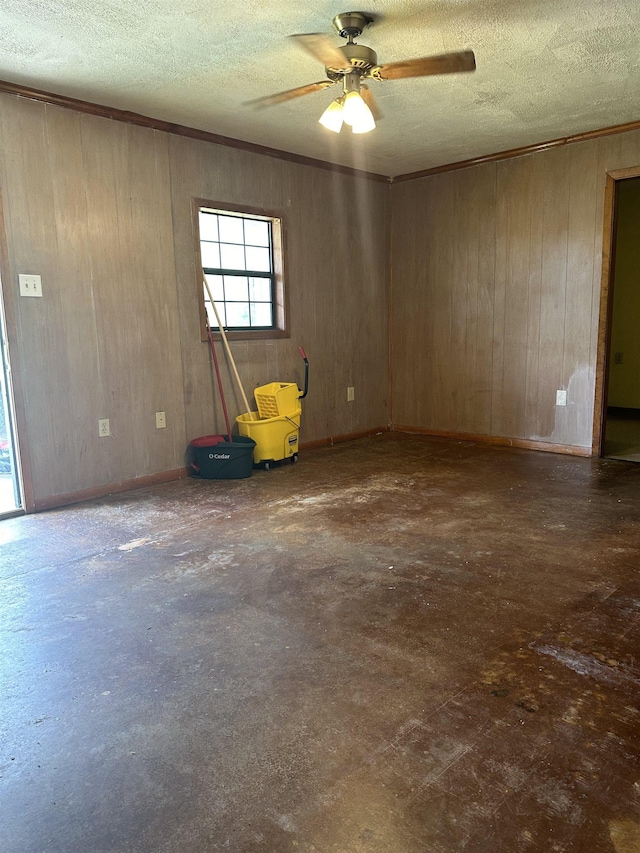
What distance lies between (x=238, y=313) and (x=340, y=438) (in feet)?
5.45

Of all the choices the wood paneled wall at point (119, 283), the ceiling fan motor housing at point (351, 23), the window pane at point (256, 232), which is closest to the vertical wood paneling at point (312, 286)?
the wood paneled wall at point (119, 283)

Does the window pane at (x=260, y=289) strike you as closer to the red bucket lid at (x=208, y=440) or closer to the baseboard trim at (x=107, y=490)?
the red bucket lid at (x=208, y=440)

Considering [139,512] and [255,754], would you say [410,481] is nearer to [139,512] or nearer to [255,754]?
[139,512]

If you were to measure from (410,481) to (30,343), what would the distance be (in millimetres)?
2676

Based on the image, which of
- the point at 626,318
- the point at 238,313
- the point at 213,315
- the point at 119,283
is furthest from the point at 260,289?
the point at 626,318

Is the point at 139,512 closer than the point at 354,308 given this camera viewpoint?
Yes

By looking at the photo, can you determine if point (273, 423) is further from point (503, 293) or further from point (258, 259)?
point (503, 293)

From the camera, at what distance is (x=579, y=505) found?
3.57 m

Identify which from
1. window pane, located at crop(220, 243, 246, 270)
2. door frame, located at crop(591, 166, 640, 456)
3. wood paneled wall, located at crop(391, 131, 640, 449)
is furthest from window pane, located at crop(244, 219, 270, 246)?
door frame, located at crop(591, 166, 640, 456)

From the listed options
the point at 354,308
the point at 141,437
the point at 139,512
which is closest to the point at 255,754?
the point at 139,512

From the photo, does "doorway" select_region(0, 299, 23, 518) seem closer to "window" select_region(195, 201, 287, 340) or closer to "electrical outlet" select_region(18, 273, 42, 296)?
"electrical outlet" select_region(18, 273, 42, 296)

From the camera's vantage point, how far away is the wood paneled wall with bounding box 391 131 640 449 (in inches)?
186

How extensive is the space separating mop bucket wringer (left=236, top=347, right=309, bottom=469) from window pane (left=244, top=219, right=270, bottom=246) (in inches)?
47.9

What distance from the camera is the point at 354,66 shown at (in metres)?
→ 2.82
